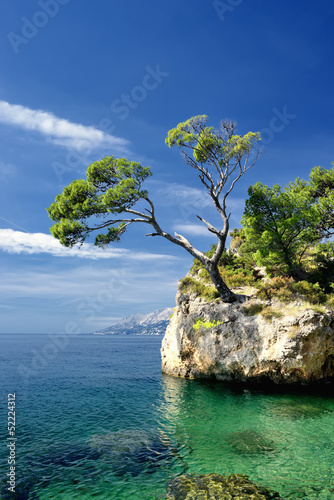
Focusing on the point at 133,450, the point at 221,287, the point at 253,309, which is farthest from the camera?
the point at 221,287

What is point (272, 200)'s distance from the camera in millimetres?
24641

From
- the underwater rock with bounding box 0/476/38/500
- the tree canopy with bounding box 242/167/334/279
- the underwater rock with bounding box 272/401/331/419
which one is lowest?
the underwater rock with bounding box 272/401/331/419

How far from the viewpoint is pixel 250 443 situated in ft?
37.7

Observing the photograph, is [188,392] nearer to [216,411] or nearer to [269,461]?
[216,411]

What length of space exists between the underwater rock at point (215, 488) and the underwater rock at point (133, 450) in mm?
1350

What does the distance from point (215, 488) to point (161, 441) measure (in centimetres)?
419

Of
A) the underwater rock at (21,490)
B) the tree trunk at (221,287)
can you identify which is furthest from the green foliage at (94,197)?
the underwater rock at (21,490)

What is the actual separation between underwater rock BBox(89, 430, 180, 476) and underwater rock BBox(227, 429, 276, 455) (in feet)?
8.21

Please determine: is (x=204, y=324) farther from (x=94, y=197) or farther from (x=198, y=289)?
(x=94, y=197)

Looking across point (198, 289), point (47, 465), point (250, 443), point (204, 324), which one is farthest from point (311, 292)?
point (47, 465)

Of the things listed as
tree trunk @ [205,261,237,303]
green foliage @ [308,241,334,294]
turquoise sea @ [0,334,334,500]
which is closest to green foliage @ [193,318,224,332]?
tree trunk @ [205,261,237,303]

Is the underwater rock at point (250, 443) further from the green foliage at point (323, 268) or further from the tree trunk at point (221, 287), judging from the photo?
the green foliage at point (323, 268)

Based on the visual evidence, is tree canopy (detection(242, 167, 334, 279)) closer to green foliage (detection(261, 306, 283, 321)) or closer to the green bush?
the green bush

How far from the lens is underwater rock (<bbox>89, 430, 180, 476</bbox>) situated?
9734 mm
